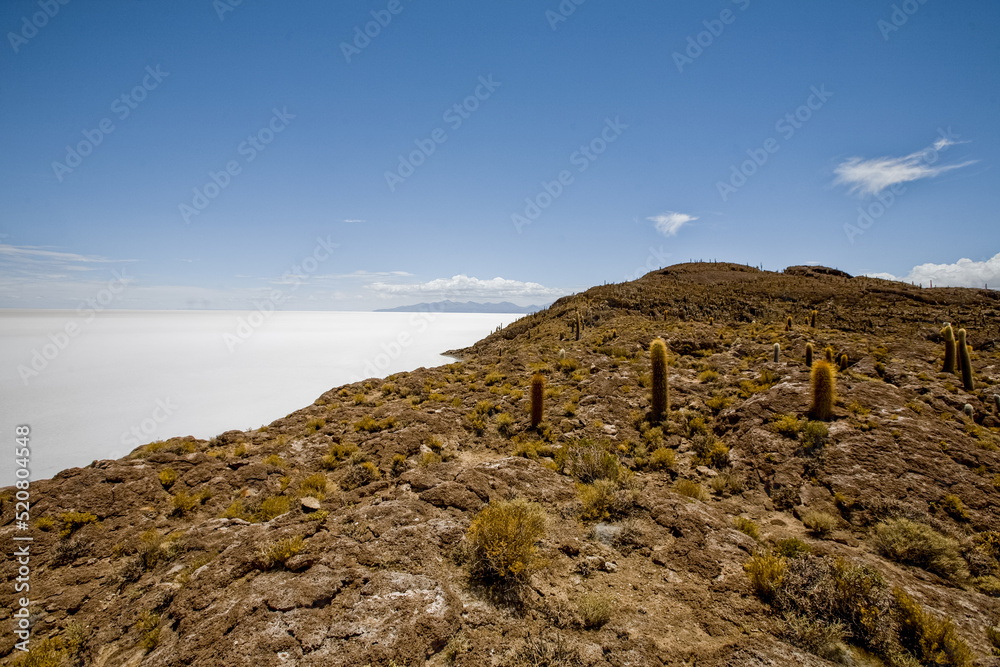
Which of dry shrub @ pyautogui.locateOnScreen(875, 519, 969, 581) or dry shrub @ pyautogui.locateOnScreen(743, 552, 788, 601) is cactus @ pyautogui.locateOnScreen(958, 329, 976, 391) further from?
dry shrub @ pyautogui.locateOnScreen(743, 552, 788, 601)

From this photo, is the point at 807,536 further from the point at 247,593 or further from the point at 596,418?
the point at 247,593

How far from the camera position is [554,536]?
20.3 ft

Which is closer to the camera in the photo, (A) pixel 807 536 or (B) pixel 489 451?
(A) pixel 807 536

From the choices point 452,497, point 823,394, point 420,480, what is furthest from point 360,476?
point 823,394

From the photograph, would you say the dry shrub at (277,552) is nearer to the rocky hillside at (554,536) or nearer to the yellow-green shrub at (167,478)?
the rocky hillside at (554,536)

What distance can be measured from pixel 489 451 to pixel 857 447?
29.4ft

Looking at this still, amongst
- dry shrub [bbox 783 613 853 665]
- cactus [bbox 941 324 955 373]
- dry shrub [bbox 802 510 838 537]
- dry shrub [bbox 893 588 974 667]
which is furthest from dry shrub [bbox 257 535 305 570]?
cactus [bbox 941 324 955 373]

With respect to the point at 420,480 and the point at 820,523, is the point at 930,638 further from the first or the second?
the point at 420,480

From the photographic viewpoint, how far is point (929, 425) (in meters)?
9.20

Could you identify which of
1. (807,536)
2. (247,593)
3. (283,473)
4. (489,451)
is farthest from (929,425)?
(283,473)

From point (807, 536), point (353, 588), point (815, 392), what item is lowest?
point (807, 536)

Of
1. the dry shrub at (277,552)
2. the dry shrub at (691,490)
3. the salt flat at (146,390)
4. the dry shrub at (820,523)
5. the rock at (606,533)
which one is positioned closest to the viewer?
the dry shrub at (277,552)

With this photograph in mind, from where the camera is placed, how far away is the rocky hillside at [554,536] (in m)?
4.25

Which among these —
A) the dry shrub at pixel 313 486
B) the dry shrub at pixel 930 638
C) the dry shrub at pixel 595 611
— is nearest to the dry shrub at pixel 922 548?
the dry shrub at pixel 930 638
